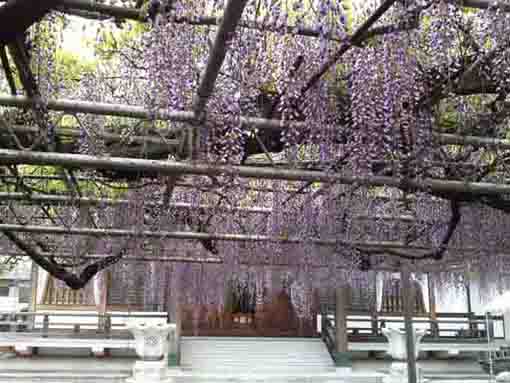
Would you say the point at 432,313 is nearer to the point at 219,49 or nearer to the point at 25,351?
the point at 25,351

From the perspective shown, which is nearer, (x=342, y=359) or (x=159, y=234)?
(x=159, y=234)

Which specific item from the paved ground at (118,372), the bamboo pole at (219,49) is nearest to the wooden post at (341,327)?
the paved ground at (118,372)

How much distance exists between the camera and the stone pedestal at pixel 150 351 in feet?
31.1

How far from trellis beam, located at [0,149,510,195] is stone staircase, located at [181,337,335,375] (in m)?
8.35

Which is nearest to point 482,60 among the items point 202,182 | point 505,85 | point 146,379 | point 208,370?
point 505,85

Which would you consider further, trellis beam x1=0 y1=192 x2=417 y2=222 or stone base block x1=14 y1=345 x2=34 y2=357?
stone base block x1=14 y1=345 x2=34 y2=357

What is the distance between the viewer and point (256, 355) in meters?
11.9

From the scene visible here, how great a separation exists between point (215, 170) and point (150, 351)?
25.2 ft

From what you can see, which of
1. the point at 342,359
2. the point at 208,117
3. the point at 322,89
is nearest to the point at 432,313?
the point at 342,359

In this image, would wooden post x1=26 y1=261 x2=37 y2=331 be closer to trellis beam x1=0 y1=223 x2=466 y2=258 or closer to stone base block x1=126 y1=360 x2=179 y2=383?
stone base block x1=126 y1=360 x2=179 y2=383

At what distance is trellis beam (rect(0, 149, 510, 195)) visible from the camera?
9.04ft

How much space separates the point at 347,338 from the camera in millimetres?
12133

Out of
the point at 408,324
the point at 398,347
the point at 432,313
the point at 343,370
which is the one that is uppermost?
the point at 408,324

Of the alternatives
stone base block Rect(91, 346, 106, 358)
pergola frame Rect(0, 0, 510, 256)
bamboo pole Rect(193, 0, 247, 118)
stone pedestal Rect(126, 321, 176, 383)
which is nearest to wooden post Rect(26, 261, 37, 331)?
stone base block Rect(91, 346, 106, 358)
